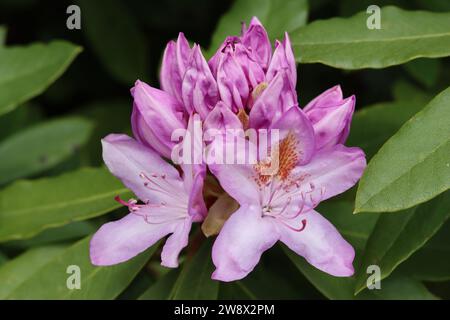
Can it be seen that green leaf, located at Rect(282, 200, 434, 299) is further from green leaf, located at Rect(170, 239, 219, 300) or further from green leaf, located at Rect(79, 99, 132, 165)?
green leaf, located at Rect(79, 99, 132, 165)

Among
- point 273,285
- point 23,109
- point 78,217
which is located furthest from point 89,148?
point 273,285

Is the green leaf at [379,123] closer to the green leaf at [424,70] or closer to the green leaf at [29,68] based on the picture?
the green leaf at [424,70]

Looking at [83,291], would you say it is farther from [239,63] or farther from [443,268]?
[443,268]

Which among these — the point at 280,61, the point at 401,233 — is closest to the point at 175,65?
the point at 280,61

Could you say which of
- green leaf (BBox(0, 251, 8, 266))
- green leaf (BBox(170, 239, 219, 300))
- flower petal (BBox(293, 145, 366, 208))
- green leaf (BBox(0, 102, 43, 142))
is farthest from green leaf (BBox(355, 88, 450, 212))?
green leaf (BBox(0, 102, 43, 142))

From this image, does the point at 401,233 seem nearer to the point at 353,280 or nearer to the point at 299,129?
the point at 353,280

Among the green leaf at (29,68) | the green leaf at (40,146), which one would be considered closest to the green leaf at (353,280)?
the green leaf at (29,68)
